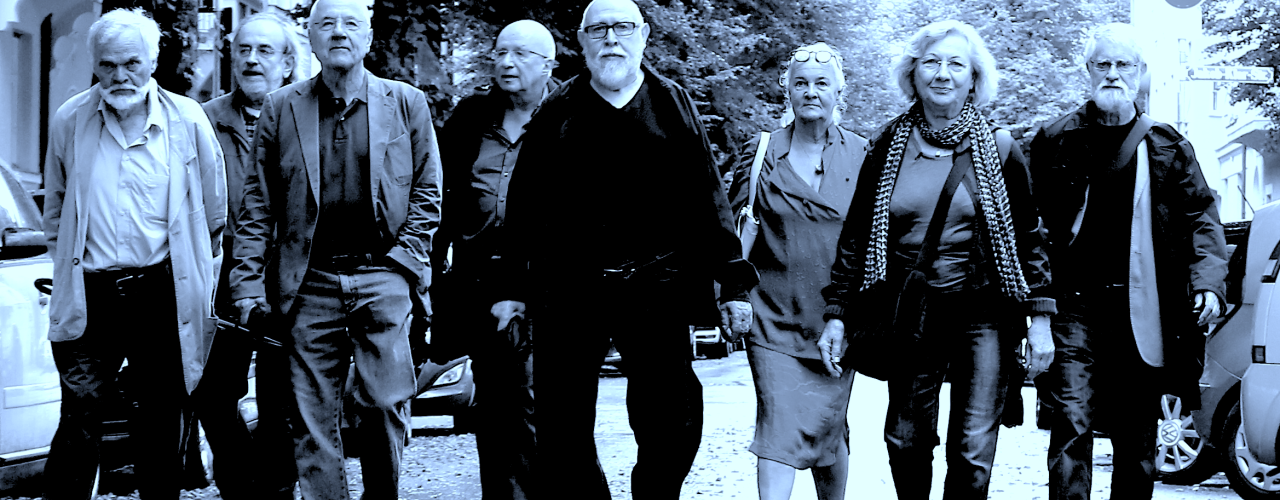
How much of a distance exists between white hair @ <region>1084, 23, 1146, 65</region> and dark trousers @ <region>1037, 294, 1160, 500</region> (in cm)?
98

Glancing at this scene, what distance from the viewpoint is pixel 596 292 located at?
583 centimetres

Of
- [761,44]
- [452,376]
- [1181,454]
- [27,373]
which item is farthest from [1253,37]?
[27,373]

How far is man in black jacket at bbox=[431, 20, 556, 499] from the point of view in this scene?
7.14m

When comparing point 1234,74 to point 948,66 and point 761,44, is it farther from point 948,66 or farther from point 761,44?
point 948,66

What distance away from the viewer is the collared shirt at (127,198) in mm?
6590

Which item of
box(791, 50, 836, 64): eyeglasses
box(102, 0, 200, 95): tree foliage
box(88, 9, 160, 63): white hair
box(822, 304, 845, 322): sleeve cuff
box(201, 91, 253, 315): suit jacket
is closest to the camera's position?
box(822, 304, 845, 322): sleeve cuff

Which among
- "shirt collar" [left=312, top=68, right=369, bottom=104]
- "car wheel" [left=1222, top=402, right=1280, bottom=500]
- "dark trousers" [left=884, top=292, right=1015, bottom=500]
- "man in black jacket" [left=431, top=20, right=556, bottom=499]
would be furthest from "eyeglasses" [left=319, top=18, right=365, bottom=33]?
"car wheel" [left=1222, top=402, right=1280, bottom=500]

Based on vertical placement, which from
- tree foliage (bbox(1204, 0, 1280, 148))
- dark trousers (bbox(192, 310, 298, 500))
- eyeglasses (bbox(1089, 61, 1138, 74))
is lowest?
dark trousers (bbox(192, 310, 298, 500))

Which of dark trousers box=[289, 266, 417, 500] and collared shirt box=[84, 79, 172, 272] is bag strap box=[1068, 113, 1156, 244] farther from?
collared shirt box=[84, 79, 172, 272]

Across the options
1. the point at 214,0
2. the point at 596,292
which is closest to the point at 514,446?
the point at 596,292

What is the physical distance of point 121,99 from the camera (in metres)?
6.68

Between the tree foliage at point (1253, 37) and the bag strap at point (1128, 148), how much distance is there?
16844mm

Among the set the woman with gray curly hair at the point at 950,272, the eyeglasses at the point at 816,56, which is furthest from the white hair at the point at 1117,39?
the eyeglasses at the point at 816,56

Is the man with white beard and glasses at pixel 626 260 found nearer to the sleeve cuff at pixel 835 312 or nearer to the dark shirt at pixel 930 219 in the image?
the sleeve cuff at pixel 835 312
